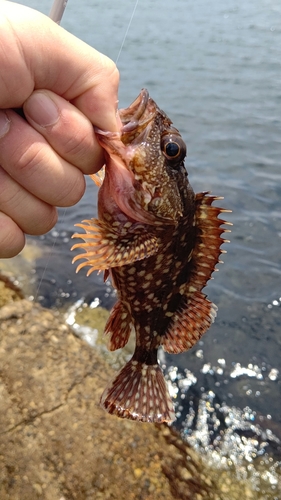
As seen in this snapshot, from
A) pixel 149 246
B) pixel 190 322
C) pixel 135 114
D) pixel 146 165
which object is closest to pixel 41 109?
pixel 135 114

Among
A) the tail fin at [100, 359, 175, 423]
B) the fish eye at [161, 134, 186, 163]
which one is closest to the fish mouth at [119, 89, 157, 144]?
the fish eye at [161, 134, 186, 163]

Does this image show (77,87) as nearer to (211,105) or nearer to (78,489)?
(78,489)

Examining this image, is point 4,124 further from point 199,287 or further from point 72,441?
point 72,441

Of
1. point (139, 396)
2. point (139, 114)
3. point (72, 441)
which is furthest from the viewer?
point (72, 441)

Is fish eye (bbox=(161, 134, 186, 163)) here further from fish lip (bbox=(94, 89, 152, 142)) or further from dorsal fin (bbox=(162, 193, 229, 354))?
dorsal fin (bbox=(162, 193, 229, 354))

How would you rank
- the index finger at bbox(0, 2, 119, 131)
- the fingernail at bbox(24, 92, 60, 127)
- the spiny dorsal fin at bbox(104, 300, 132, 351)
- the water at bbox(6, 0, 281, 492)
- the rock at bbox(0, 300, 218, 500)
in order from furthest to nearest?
the water at bbox(6, 0, 281, 492) < the rock at bbox(0, 300, 218, 500) < the spiny dorsal fin at bbox(104, 300, 132, 351) < the fingernail at bbox(24, 92, 60, 127) < the index finger at bbox(0, 2, 119, 131)

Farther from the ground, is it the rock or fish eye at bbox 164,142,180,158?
fish eye at bbox 164,142,180,158

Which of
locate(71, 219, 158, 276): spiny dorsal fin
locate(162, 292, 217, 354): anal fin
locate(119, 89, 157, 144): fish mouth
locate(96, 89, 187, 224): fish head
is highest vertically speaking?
locate(119, 89, 157, 144): fish mouth

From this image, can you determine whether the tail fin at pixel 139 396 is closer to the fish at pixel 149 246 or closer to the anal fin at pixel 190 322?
the fish at pixel 149 246
